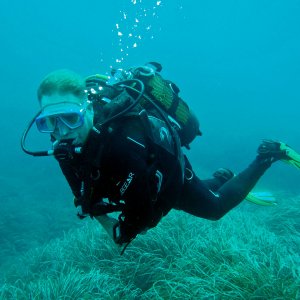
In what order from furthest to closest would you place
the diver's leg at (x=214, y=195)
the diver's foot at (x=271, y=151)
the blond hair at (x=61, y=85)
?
1. the diver's foot at (x=271, y=151)
2. the diver's leg at (x=214, y=195)
3. the blond hair at (x=61, y=85)

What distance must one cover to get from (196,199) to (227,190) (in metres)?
0.75

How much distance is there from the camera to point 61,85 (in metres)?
2.88

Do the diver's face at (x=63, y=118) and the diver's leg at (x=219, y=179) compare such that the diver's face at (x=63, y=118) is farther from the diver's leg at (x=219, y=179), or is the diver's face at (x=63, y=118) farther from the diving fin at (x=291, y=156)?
the diving fin at (x=291, y=156)

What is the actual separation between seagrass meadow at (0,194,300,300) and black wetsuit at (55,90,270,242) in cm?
114

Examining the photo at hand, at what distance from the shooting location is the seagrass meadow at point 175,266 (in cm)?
359

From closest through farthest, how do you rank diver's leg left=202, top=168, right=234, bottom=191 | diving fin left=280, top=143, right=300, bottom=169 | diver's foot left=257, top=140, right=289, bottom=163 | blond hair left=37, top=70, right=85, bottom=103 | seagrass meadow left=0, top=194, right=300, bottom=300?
blond hair left=37, top=70, right=85, bottom=103
seagrass meadow left=0, top=194, right=300, bottom=300
diver's leg left=202, top=168, right=234, bottom=191
diver's foot left=257, top=140, right=289, bottom=163
diving fin left=280, top=143, right=300, bottom=169

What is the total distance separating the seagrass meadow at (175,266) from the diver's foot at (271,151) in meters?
1.20

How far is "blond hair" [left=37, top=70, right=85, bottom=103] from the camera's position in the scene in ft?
9.44

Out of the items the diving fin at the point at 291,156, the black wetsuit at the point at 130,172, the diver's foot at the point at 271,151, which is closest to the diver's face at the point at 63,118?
the black wetsuit at the point at 130,172

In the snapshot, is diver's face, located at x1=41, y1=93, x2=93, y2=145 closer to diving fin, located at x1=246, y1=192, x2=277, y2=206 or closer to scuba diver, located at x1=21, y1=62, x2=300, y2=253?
scuba diver, located at x1=21, y1=62, x2=300, y2=253

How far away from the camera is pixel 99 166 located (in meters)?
2.71

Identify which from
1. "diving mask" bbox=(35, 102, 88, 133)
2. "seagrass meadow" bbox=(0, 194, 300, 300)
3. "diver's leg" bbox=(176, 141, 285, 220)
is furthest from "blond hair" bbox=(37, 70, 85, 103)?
"seagrass meadow" bbox=(0, 194, 300, 300)

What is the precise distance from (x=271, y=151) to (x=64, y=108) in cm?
379

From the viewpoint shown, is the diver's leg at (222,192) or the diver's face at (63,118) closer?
the diver's face at (63,118)
